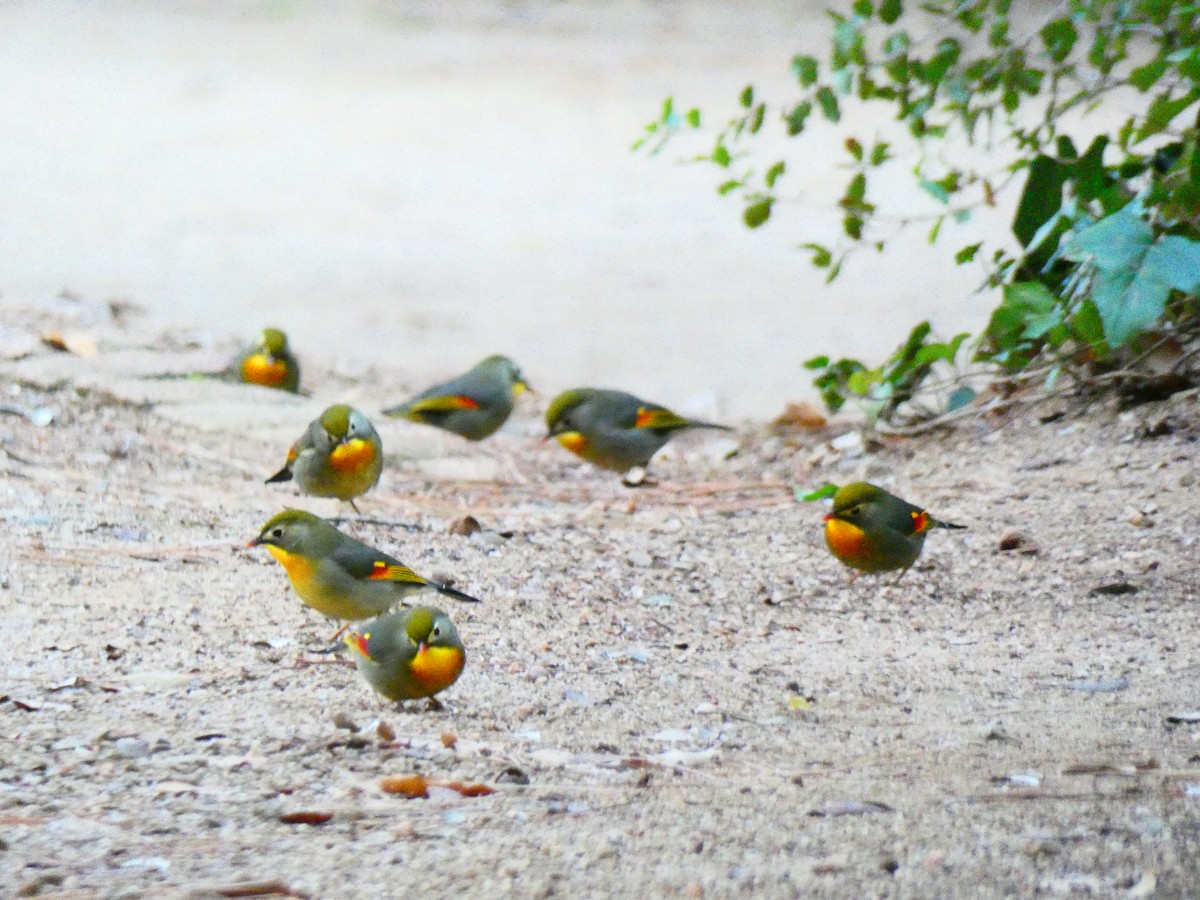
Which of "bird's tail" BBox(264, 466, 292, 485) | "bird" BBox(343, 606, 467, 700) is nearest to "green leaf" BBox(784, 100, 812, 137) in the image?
"bird's tail" BBox(264, 466, 292, 485)

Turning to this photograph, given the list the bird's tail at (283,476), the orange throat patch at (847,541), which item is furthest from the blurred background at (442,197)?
the bird's tail at (283,476)

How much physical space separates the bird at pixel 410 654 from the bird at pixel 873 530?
5.03 feet

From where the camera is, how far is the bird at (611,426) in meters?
6.25

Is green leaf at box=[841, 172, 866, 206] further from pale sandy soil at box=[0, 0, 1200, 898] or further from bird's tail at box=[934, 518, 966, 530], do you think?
bird's tail at box=[934, 518, 966, 530]

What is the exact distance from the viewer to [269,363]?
691 cm

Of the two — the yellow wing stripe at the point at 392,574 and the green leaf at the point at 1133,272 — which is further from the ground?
the green leaf at the point at 1133,272

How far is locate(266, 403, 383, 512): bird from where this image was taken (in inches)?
202

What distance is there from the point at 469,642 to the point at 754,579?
1143mm

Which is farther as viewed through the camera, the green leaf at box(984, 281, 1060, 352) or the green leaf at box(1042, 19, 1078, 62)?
the green leaf at box(1042, 19, 1078, 62)

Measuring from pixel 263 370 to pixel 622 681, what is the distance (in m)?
3.61

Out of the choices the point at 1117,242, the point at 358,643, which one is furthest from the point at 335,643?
the point at 1117,242

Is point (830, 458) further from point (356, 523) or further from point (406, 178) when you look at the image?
point (406, 178)

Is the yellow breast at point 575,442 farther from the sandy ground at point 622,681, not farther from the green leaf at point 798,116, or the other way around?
the green leaf at point 798,116

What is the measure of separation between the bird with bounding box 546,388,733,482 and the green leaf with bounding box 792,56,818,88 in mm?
1455
